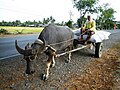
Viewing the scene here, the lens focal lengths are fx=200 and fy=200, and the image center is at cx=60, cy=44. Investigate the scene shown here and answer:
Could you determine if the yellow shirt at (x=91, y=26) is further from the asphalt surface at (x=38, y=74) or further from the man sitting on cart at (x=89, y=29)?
the asphalt surface at (x=38, y=74)

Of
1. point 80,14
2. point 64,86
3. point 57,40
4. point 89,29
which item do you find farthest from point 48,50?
point 80,14

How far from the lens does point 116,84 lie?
6.54 metres

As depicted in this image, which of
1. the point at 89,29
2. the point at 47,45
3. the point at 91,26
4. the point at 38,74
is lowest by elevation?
the point at 38,74

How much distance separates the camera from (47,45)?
6.75 metres

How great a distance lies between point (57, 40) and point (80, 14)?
5711cm

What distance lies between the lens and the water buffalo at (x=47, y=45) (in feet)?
19.7

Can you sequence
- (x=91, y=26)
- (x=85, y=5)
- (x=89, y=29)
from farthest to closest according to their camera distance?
(x=85, y=5) → (x=91, y=26) → (x=89, y=29)

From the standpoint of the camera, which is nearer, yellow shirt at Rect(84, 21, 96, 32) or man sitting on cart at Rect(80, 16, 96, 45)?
man sitting on cart at Rect(80, 16, 96, 45)

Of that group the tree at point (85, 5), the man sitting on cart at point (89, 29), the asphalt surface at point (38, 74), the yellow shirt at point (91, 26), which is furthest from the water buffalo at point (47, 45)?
the tree at point (85, 5)

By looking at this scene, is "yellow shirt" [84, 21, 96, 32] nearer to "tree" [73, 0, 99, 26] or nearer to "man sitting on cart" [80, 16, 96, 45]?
"man sitting on cart" [80, 16, 96, 45]

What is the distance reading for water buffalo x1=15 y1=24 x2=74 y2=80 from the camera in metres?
5.99

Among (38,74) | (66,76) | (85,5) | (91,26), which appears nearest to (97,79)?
(66,76)

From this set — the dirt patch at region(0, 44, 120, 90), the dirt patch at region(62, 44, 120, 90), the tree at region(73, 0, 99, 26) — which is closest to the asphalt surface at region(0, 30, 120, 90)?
the dirt patch at region(0, 44, 120, 90)

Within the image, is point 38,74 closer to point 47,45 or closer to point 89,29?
point 47,45
